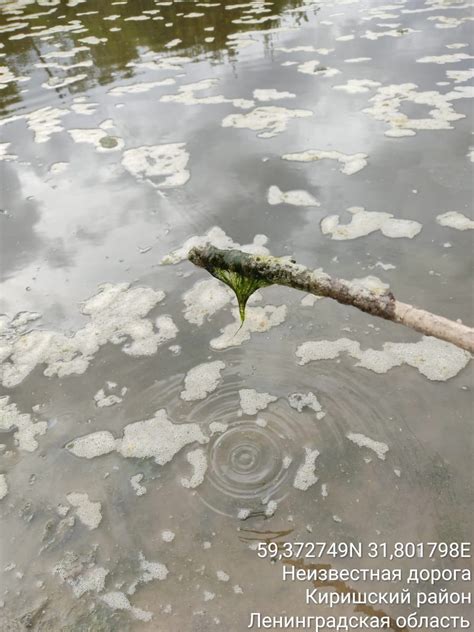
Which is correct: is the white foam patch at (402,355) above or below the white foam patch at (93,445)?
below

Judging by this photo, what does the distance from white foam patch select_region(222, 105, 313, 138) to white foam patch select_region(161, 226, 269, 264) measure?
2884 mm

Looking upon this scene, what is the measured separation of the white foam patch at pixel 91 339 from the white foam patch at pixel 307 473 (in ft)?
6.19

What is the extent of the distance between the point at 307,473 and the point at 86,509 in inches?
67.1

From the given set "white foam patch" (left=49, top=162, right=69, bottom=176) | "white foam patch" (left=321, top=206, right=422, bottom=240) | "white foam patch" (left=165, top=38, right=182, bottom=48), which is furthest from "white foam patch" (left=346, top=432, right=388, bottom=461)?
"white foam patch" (left=165, top=38, right=182, bottom=48)

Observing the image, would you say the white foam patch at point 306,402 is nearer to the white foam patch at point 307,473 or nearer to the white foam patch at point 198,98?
the white foam patch at point 307,473

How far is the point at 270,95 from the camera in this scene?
9.27 meters

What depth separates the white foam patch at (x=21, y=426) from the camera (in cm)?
398

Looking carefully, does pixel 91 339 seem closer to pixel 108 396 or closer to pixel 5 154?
pixel 108 396

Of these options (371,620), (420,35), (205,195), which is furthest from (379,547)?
(420,35)

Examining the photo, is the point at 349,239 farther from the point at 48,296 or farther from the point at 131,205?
the point at 48,296

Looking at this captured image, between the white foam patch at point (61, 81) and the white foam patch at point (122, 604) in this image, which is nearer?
the white foam patch at point (122, 604)

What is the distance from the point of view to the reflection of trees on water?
11.4 m

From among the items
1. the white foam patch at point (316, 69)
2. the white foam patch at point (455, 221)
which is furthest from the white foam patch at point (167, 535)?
the white foam patch at point (316, 69)

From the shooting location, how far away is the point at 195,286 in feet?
17.7
